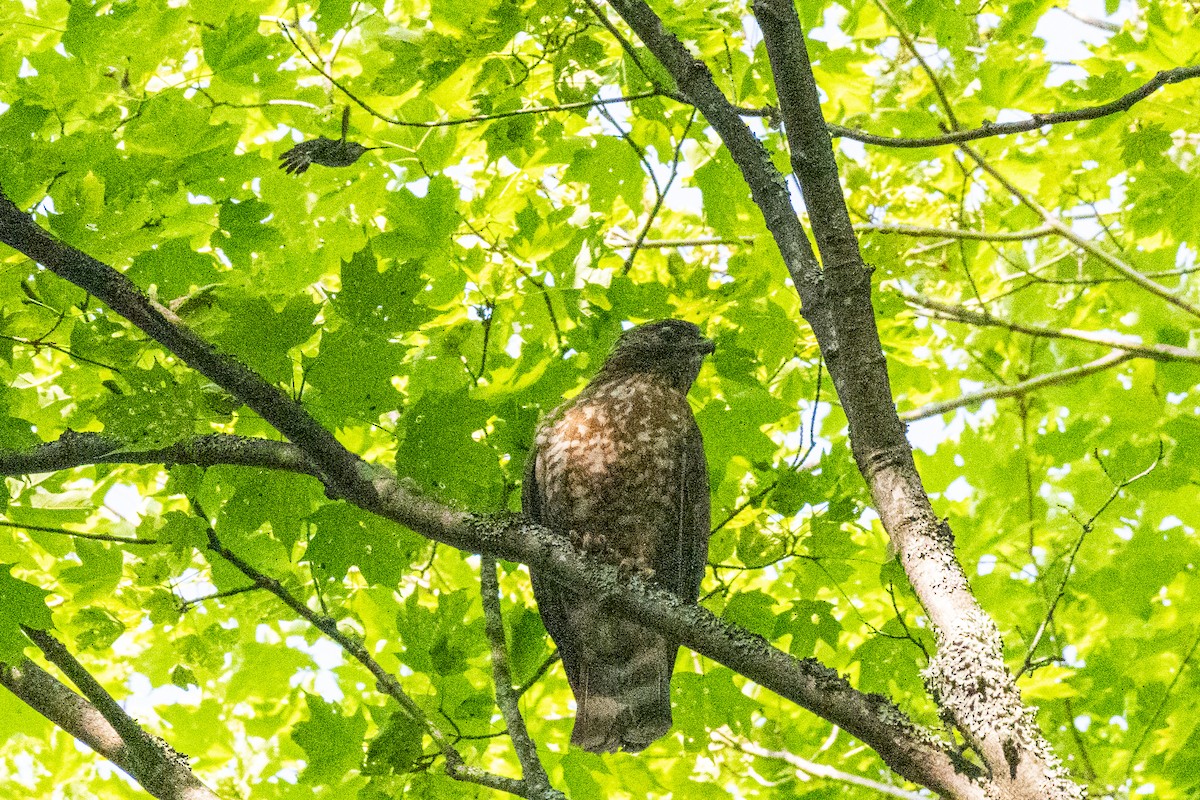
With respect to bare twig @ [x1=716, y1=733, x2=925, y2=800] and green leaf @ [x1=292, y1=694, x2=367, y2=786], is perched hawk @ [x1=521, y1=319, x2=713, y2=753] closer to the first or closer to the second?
bare twig @ [x1=716, y1=733, x2=925, y2=800]

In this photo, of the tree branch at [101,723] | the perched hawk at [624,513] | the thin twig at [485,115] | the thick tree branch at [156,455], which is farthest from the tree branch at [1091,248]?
the tree branch at [101,723]

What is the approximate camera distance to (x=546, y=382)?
3.56 meters

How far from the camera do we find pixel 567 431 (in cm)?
446

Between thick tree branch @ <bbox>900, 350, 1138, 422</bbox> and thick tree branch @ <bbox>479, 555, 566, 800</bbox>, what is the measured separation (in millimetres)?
2286

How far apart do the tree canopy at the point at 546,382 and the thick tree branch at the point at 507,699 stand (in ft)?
0.06

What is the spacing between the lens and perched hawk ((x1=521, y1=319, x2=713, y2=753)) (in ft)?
14.0

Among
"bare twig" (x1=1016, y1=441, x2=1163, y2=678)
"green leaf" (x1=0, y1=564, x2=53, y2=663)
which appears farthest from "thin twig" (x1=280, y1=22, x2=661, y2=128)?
"bare twig" (x1=1016, y1=441, x2=1163, y2=678)

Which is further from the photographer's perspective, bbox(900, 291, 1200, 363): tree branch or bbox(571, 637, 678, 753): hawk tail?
bbox(900, 291, 1200, 363): tree branch

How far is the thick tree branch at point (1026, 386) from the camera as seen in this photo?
5334 mm

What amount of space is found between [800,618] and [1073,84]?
2.41 metres

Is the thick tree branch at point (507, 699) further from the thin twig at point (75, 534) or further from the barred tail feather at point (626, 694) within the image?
the thin twig at point (75, 534)

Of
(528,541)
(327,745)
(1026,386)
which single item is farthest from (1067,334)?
(327,745)

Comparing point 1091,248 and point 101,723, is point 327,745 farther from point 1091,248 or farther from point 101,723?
point 1091,248

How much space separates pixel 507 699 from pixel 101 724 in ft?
4.27
